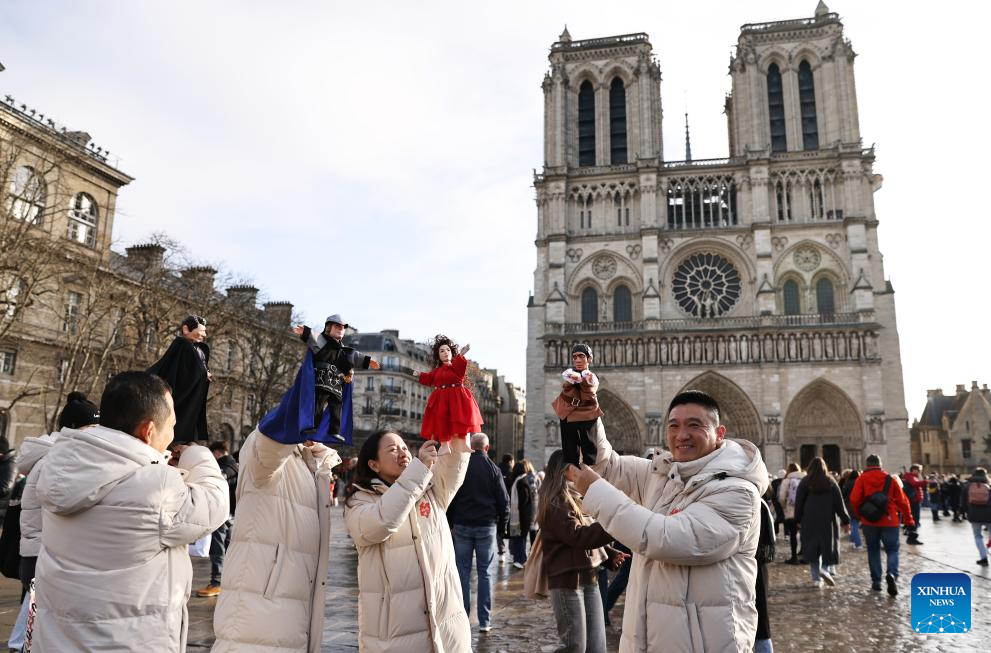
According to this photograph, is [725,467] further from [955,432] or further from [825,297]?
[955,432]

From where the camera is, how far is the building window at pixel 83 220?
25.8m

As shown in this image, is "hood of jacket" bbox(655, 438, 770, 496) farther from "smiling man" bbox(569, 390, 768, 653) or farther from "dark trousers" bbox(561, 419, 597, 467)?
"dark trousers" bbox(561, 419, 597, 467)

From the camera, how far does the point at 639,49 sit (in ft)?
127

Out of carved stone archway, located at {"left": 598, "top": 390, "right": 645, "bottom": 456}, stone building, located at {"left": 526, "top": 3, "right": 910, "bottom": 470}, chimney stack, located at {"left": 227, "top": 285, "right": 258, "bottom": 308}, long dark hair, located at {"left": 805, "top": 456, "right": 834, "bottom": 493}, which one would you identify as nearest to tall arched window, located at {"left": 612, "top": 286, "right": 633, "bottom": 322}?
stone building, located at {"left": 526, "top": 3, "right": 910, "bottom": 470}

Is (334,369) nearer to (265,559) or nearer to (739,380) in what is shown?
(265,559)

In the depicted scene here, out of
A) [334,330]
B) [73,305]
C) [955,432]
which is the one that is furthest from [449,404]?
[955,432]

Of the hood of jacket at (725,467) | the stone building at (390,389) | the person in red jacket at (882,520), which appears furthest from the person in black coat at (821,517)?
the stone building at (390,389)

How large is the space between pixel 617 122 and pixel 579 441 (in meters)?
38.9

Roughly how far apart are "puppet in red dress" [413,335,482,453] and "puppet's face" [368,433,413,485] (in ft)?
0.54

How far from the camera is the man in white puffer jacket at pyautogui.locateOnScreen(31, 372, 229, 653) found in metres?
2.34

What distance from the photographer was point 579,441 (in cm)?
290

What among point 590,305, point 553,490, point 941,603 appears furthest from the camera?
point 590,305

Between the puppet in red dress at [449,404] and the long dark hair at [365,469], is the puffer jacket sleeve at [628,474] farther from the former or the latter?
the long dark hair at [365,469]

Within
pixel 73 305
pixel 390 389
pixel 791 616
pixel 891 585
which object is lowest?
pixel 791 616
